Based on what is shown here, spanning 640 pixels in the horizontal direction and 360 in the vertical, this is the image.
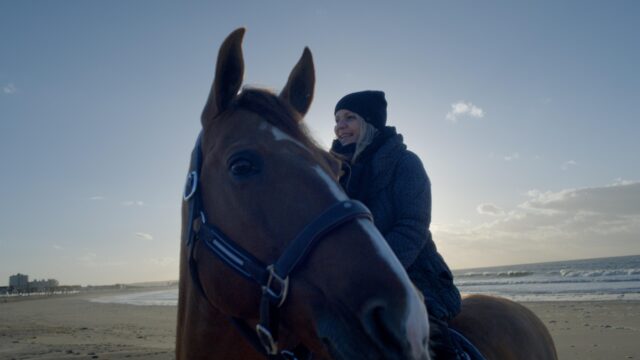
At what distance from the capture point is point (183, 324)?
2283 millimetres

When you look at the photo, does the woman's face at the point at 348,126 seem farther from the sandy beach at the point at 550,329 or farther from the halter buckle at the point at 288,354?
the sandy beach at the point at 550,329

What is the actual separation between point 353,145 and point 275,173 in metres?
1.32

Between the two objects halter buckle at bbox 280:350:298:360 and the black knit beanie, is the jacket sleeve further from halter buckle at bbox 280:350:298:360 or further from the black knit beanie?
halter buckle at bbox 280:350:298:360

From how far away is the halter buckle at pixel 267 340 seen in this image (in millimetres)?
1635

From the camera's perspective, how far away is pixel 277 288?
64.4 inches

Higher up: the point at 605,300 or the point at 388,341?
the point at 388,341

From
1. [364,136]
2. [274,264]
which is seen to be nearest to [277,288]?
[274,264]

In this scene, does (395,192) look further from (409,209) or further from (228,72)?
(228,72)

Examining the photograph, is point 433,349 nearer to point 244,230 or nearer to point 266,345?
point 266,345

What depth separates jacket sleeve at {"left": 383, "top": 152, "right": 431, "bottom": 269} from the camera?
2508 millimetres

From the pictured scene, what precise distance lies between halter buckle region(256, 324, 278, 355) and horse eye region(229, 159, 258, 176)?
635mm

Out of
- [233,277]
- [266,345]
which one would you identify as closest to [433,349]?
[266,345]

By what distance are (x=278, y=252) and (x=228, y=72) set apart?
98 cm

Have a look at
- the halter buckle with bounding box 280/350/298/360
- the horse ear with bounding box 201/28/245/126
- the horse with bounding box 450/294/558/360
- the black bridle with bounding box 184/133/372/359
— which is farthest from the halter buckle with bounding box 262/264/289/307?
the horse with bounding box 450/294/558/360
